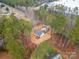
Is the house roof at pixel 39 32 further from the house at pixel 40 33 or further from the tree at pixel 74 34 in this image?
the tree at pixel 74 34

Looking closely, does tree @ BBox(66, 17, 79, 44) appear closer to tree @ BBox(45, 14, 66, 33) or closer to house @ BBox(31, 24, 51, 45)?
tree @ BBox(45, 14, 66, 33)

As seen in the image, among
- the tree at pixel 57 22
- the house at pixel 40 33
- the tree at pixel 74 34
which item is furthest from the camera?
the house at pixel 40 33

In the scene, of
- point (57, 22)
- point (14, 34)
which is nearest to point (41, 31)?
point (57, 22)

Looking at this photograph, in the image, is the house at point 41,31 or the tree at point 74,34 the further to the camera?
the house at point 41,31

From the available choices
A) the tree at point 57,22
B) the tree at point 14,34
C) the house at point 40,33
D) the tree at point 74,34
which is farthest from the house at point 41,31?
the tree at point 74,34

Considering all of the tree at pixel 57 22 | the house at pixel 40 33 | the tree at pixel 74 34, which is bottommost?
the house at pixel 40 33

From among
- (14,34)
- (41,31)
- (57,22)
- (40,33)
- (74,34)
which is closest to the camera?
(14,34)

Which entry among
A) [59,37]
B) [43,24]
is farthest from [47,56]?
[43,24]

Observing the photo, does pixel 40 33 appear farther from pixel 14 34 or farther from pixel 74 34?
pixel 14 34

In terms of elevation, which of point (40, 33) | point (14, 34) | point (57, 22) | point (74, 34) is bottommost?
point (40, 33)
